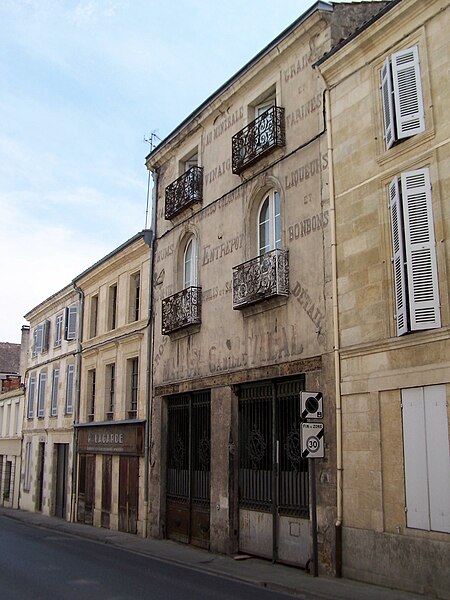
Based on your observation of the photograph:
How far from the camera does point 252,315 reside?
14219mm

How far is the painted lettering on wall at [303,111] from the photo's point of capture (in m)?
13.1

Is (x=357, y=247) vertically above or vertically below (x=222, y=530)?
above

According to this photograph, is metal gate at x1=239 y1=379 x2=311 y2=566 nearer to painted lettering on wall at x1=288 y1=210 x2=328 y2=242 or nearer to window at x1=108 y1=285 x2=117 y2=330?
painted lettering on wall at x1=288 y1=210 x2=328 y2=242

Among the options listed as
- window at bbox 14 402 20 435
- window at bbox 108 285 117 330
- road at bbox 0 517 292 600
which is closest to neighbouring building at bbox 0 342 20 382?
window at bbox 14 402 20 435

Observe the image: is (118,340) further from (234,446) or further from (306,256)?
(306,256)

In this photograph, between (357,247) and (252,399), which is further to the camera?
(252,399)

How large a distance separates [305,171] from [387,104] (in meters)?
2.46

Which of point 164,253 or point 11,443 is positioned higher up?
point 164,253

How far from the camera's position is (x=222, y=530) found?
14.4m

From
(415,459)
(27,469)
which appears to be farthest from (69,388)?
(415,459)

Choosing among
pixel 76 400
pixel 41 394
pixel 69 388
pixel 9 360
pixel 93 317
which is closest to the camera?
pixel 76 400

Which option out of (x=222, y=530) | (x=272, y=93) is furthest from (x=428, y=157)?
(x=222, y=530)

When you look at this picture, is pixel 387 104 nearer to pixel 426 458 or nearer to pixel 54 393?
pixel 426 458

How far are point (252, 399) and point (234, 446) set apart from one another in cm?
109
